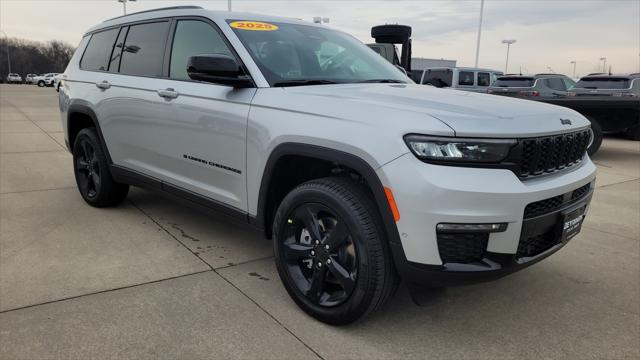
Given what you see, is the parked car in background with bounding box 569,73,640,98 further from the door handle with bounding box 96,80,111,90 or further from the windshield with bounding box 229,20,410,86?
the door handle with bounding box 96,80,111,90

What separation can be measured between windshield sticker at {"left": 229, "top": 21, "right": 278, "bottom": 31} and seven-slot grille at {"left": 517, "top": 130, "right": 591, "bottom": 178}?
2055 millimetres

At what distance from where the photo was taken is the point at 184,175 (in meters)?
3.86

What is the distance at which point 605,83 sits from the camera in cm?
1135

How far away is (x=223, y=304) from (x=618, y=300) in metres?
2.61

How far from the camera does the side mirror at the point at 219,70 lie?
9.95 feet

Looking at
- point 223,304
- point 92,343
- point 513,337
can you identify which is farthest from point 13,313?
point 513,337

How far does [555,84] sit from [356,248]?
565 inches

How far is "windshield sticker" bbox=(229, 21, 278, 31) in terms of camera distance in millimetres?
3566

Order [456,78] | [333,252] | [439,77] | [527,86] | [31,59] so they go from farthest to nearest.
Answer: [31,59] → [439,77] → [456,78] → [527,86] → [333,252]

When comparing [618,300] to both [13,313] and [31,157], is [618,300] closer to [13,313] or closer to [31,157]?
[13,313]

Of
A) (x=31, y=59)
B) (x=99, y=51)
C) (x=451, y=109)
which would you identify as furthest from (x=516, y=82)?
(x=31, y=59)

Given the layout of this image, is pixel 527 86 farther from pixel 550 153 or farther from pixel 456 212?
pixel 456 212

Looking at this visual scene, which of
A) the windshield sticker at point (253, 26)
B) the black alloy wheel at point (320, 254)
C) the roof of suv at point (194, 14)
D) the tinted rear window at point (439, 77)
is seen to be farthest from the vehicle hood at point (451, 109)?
the tinted rear window at point (439, 77)

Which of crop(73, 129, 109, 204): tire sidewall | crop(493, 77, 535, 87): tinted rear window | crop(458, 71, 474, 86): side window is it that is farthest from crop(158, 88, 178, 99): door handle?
crop(458, 71, 474, 86): side window
